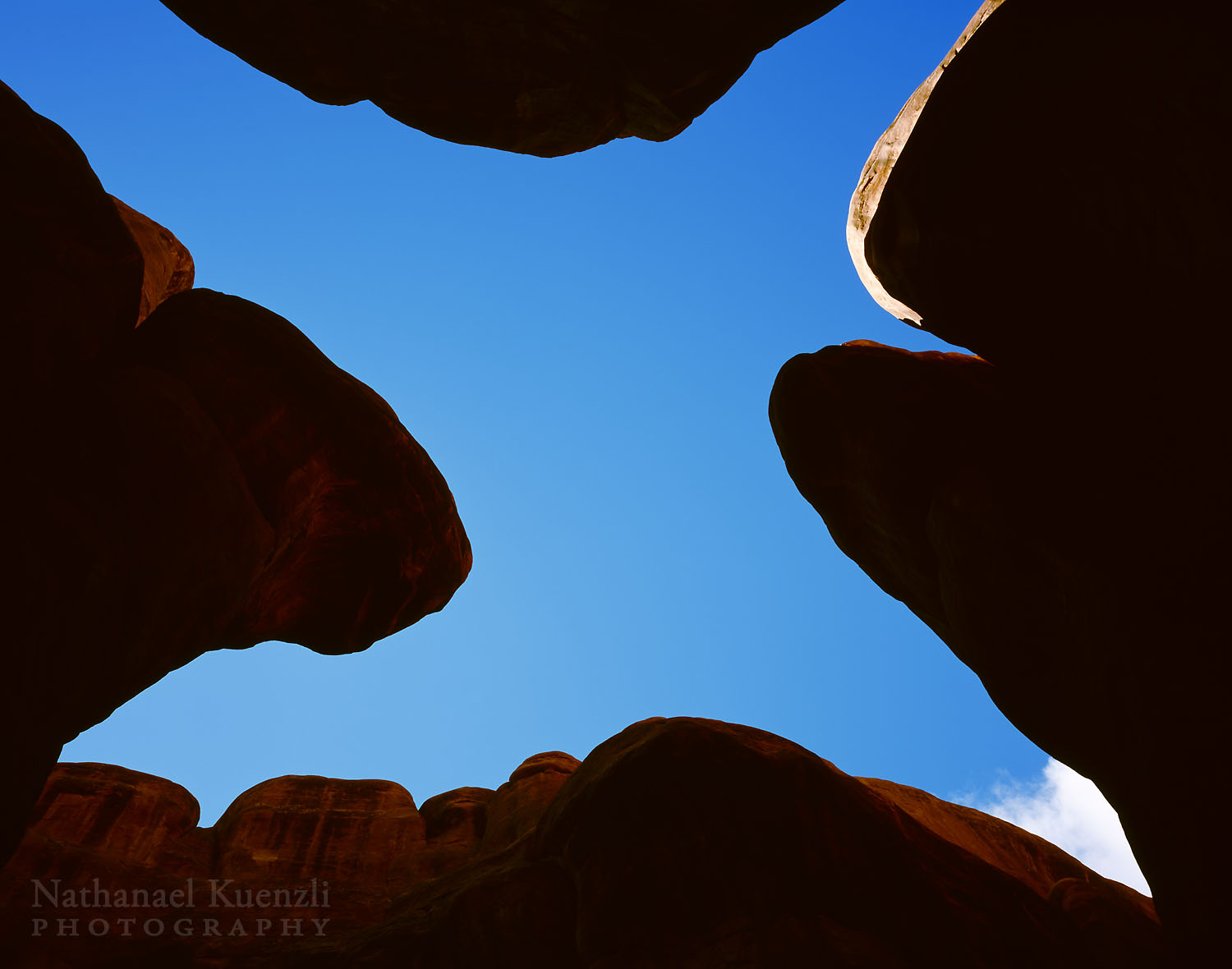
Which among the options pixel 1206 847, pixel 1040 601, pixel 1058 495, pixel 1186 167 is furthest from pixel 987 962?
pixel 1186 167

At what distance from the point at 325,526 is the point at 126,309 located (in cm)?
575

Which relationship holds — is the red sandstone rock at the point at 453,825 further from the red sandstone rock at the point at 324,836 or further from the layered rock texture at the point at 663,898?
the layered rock texture at the point at 663,898

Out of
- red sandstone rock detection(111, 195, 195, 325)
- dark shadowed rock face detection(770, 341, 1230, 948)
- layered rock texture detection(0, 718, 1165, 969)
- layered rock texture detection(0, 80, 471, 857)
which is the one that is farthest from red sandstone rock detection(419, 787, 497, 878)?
red sandstone rock detection(111, 195, 195, 325)

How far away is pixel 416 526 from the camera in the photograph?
16.9 metres

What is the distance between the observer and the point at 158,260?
19.2 meters

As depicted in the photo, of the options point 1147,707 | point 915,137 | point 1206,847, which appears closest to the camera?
point 1206,847

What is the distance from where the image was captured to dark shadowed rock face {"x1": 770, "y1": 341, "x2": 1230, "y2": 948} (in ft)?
30.8

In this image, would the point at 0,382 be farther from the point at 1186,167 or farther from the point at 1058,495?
the point at 1186,167

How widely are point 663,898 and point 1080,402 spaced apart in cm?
990

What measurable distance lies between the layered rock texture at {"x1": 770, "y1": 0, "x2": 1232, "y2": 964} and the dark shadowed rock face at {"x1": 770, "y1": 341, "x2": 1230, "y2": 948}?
1.4 inches

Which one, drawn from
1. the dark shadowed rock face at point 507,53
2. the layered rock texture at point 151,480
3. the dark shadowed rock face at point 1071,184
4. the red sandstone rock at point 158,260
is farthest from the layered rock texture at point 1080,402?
the red sandstone rock at point 158,260

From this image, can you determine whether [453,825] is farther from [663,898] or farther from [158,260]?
[158,260]

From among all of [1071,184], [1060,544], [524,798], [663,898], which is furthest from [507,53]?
[524,798]

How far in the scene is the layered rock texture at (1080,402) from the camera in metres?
9.76
